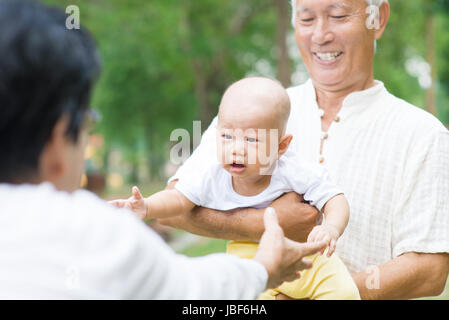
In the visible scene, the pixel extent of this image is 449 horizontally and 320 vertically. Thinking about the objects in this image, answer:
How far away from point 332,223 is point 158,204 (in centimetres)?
69

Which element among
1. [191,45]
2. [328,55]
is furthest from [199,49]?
[328,55]

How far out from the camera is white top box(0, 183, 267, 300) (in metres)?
1.31

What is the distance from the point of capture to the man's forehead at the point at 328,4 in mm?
2537

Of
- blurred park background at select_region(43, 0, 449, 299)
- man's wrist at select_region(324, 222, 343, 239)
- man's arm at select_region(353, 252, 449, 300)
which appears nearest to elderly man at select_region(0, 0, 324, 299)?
man's wrist at select_region(324, 222, 343, 239)

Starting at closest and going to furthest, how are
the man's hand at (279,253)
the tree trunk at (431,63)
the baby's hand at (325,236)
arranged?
the man's hand at (279,253) → the baby's hand at (325,236) → the tree trunk at (431,63)

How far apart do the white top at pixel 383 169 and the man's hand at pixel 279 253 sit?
0.71 metres

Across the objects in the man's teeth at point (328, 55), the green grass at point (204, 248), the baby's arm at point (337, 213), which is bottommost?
the green grass at point (204, 248)

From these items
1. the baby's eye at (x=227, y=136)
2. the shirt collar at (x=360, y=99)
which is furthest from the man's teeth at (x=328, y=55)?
the baby's eye at (x=227, y=136)

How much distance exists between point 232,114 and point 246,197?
39 centimetres

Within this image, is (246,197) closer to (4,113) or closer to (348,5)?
(348,5)

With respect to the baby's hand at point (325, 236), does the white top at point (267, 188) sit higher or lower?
higher

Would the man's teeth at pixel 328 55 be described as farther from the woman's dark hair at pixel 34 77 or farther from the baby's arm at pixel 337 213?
the woman's dark hair at pixel 34 77

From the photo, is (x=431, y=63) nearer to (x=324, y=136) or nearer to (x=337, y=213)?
(x=324, y=136)
